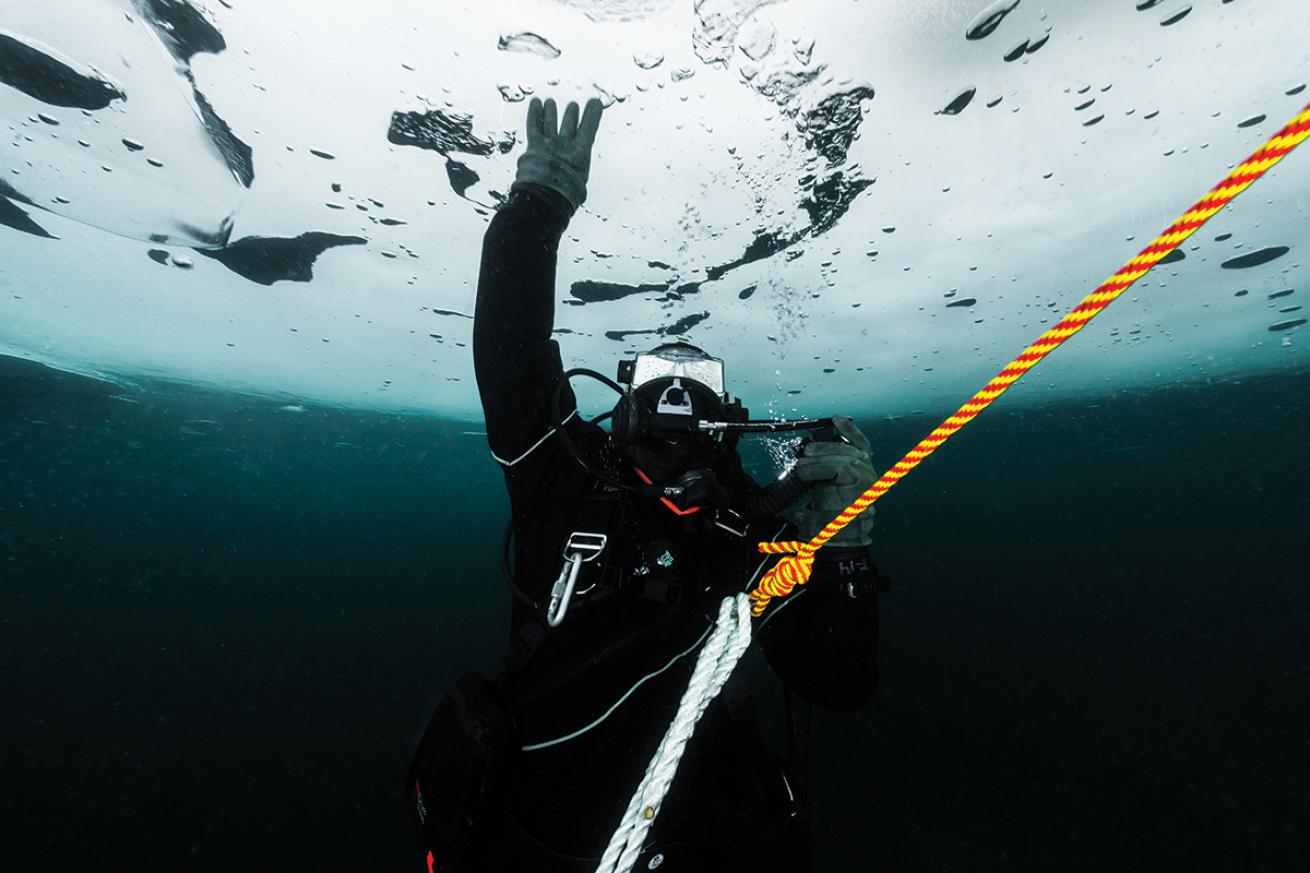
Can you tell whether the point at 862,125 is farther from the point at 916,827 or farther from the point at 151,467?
the point at 151,467

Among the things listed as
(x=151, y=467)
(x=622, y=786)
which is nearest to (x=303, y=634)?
(x=622, y=786)

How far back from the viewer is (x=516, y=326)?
2484mm

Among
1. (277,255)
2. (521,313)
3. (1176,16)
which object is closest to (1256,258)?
(1176,16)

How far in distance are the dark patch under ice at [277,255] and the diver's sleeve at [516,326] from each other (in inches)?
291

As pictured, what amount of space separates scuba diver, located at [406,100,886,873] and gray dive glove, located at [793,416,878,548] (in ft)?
0.04

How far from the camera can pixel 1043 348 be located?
1.09 metres

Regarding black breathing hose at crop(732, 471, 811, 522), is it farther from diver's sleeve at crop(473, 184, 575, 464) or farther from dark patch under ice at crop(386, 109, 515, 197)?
dark patch under ice at crop(386, 109, 515, 197)

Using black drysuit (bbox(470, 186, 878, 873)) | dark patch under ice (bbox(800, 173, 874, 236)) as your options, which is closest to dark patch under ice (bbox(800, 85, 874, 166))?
dark patch under ice (bbox(800, 173, 874, 236))

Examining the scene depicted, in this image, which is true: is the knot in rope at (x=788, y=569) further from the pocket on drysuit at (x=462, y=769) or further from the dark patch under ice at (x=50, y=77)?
the dark patch under ice at (x=50, y=77)

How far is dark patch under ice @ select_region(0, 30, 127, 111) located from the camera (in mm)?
5020

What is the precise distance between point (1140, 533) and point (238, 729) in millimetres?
49010

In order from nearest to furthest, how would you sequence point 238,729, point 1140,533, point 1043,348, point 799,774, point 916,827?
point 1043,348 < point 799,774 < point 916,827 < point 238,729 < point 1140,533

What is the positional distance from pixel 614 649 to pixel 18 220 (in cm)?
1315

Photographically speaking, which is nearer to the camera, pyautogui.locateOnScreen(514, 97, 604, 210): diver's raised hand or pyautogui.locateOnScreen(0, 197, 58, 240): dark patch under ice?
pyautogui.locateOnScreen(514, 97, 604, 210): diver's raised hand
